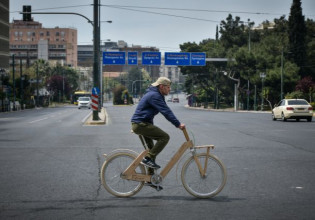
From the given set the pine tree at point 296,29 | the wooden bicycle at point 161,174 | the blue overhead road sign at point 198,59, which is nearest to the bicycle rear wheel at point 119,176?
the wooden bicycle at point 161,174

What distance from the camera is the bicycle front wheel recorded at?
7719 millimetres

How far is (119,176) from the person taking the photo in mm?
7812

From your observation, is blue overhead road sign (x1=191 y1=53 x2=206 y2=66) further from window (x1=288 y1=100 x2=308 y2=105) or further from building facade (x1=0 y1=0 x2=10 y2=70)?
building facade (x1=0 y1=0 x2=10 y2=70)

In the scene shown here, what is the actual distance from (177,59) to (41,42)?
125356 mm

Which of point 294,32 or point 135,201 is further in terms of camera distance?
point 294,32

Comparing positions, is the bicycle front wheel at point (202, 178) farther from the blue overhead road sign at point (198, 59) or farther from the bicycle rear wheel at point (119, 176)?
the blue overhead road sign at point (198, 59)

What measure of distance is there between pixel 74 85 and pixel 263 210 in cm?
13940

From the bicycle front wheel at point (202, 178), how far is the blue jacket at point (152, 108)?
Result: 0.67 metres

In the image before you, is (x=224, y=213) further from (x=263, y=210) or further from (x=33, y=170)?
(x=33, y=170)

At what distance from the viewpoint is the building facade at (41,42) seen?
182m

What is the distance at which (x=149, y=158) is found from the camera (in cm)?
764

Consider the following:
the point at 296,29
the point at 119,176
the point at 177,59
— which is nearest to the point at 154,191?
the point at 119,176

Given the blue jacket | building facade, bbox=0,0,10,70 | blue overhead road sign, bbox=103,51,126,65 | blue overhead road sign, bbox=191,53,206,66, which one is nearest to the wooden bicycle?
the blue jacket

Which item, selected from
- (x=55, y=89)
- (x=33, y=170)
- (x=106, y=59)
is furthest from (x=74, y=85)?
(x=33, y=170)
